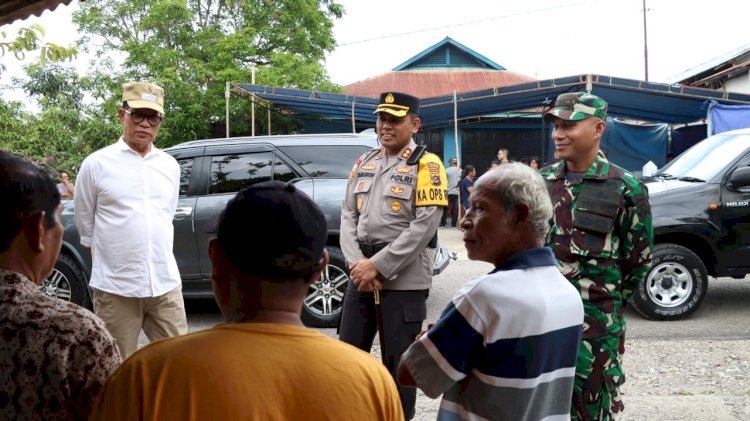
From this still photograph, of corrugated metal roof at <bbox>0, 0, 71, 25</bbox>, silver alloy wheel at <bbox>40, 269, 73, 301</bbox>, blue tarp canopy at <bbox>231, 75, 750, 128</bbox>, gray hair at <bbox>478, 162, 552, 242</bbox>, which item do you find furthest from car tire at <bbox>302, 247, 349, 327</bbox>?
blue tarp canopy at <bbox>231, 75, 750, 128</bbox>

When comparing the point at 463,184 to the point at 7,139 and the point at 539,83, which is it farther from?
the point at 7,139

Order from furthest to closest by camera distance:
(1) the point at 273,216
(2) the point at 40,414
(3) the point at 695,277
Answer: (3) the point at 695,277
(2) the point at 40,414
(1) the point at 273,216

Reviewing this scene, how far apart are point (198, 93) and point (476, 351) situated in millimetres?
20623

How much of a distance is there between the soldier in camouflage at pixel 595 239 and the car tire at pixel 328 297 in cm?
397

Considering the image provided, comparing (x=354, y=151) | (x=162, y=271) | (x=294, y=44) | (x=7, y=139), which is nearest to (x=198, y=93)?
(x=294, y=44)

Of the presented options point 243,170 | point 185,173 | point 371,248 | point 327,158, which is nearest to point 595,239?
point 371,248

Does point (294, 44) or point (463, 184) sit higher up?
point (294, 44)

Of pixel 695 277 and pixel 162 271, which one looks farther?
pixel 695 277

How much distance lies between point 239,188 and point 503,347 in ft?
18.5

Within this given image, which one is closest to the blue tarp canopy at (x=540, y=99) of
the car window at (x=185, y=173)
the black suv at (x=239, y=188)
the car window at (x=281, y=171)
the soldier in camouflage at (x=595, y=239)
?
the car window at (x=185, y=173)

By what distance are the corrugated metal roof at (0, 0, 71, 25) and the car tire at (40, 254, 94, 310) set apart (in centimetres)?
380

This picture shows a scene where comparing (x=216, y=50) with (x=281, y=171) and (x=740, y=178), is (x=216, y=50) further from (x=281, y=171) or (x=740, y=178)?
(x=740, y=178)

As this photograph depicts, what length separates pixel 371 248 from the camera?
152 inches

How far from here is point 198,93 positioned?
21.4 m
